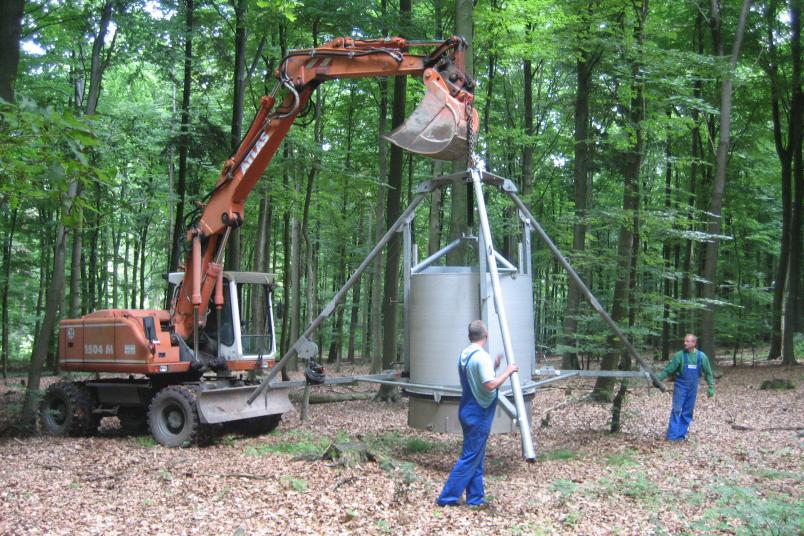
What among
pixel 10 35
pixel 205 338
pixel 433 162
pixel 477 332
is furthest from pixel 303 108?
pixel 433 162

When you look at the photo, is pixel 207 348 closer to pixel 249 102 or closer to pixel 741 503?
pixel 741 503

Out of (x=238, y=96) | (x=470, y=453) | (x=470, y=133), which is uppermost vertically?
(x=238, y=96)

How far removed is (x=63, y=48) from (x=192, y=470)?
510 inches

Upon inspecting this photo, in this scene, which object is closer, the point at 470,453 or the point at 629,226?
the point at 470,453

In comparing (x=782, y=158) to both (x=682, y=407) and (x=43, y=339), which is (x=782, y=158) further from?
(x=43, y=339)

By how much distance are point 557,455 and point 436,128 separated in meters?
4.49

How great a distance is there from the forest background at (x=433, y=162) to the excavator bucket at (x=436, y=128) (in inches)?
116

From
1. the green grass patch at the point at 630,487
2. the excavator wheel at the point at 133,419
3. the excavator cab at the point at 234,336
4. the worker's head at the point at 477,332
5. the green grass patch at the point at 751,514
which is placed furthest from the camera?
the excavator wheel at the point at 133,419

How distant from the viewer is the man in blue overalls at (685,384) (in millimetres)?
9758

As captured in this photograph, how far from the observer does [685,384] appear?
990 centimetres

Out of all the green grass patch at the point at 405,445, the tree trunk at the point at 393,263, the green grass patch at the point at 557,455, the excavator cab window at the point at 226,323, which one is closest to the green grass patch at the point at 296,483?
the green grass patch at the point at 405,445

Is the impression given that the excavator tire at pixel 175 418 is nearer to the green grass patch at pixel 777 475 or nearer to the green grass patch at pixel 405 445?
the green grass patch at pixel 405 445

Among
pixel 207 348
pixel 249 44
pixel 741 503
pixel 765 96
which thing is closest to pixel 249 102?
pixel 249 44

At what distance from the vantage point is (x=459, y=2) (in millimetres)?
10672
